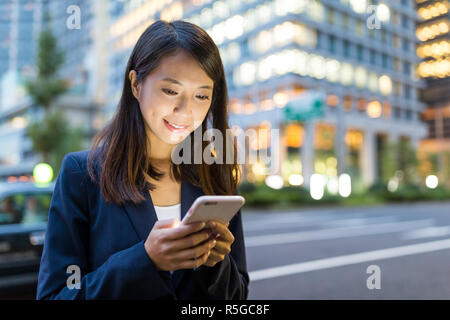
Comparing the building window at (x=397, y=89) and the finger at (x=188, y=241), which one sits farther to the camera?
the building window at (x=397, y=89)

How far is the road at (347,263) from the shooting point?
4.00m

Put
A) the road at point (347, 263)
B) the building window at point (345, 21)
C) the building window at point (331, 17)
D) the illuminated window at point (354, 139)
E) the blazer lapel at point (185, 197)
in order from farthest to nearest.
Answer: the illuminated window at point (354, 139) < the building window at point (345, 21) < the building window at point (331, 17) < the road at point (347, 263) < the blazer lapel at point (185, 197)

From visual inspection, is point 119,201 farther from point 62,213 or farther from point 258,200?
point 258,200

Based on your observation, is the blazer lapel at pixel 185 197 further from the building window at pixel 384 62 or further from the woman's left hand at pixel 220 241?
the building window at pixel 384 62

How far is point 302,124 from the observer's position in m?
30.3

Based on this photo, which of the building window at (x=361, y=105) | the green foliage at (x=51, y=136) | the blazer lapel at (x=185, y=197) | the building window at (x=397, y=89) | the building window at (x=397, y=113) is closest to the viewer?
the blazer lapel at (x=185, y=197)

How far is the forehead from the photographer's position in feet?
3.37

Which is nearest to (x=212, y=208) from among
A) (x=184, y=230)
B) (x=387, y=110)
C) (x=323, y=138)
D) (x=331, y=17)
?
(x=184, y=230)

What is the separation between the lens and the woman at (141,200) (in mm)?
946

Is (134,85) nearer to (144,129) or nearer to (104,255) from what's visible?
(144,129)

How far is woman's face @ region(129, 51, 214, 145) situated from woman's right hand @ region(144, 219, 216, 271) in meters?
0.32

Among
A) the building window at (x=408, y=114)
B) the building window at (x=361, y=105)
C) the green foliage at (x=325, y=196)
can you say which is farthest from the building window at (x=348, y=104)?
the building window at (x=408, y=114)

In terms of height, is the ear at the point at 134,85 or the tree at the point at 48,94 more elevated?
the tree at the point at 48,94

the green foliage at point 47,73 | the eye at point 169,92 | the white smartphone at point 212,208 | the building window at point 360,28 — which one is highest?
the building window at point 360,28
